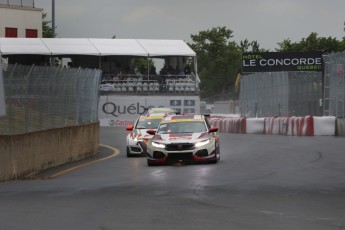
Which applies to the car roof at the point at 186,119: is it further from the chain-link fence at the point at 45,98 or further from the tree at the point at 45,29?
the tree at the point at 45,29

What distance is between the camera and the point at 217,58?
108250 mm

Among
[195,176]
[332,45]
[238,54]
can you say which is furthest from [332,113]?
[238,54]

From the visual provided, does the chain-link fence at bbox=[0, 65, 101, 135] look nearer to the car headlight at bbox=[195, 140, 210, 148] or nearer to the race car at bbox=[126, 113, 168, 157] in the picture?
the race car at bbox=[126, 113, 168, 157]

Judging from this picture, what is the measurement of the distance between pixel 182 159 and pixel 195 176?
12.4 feet

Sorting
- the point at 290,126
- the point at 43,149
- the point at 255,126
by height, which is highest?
the point at 290,126

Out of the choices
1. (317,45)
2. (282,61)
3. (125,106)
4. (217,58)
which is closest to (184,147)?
(282,61)

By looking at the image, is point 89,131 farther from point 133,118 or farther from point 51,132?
point 133,118

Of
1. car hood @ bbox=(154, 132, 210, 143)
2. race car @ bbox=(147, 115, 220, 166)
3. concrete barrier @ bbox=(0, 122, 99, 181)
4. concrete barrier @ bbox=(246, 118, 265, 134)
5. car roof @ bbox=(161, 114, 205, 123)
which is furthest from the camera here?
concrete barrier @ bbox=(246, 118, 265, 134)

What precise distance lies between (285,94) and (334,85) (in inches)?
277

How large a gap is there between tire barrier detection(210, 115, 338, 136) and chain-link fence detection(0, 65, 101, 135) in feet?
36.2

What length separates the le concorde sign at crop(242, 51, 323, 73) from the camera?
5066 centimetres

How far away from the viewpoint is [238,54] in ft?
349

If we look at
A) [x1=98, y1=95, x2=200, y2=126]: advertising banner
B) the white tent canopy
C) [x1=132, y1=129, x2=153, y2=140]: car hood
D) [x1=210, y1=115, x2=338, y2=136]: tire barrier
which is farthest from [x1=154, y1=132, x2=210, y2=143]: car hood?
the white tent canopy

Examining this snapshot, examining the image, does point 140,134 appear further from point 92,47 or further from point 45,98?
point 92,47
